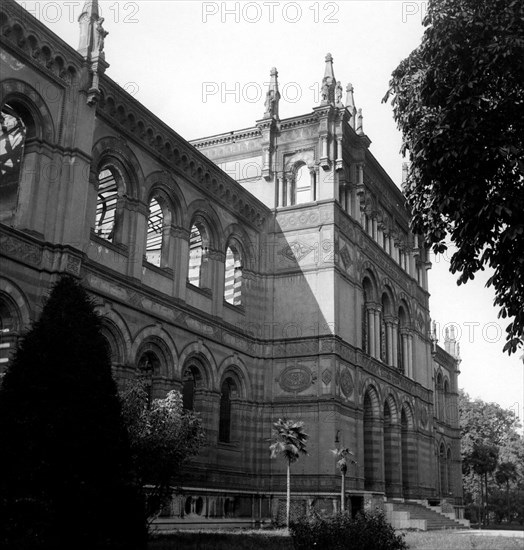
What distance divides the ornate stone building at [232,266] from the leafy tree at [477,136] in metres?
12.2

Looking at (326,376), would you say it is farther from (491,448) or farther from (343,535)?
(491,448)

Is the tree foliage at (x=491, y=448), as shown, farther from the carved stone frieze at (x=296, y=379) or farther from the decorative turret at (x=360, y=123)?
the carved stone frieze at (x=296, y=379)

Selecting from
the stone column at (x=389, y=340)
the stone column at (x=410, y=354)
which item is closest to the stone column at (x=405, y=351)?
the stone column at (x=410, y=354)

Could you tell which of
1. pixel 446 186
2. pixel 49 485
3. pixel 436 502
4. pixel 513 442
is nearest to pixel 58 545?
pixel 49 485

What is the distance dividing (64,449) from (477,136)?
34.9ft

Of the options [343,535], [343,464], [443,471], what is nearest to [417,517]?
[343,464]

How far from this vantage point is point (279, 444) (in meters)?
32.3

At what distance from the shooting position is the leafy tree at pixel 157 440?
2061 centimetres

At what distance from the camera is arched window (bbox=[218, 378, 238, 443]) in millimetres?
33844

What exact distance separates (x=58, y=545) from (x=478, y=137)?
1171 cm

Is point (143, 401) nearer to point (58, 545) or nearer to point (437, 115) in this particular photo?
point (58, 545)

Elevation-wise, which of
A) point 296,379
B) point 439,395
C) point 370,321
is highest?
point 370,321

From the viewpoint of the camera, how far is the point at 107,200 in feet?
107

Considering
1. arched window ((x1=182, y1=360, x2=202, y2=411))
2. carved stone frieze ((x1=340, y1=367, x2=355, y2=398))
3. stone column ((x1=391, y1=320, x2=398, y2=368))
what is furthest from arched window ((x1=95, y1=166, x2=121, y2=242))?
stone column ((x1=391, y1=320, x2=398, y2=368))
